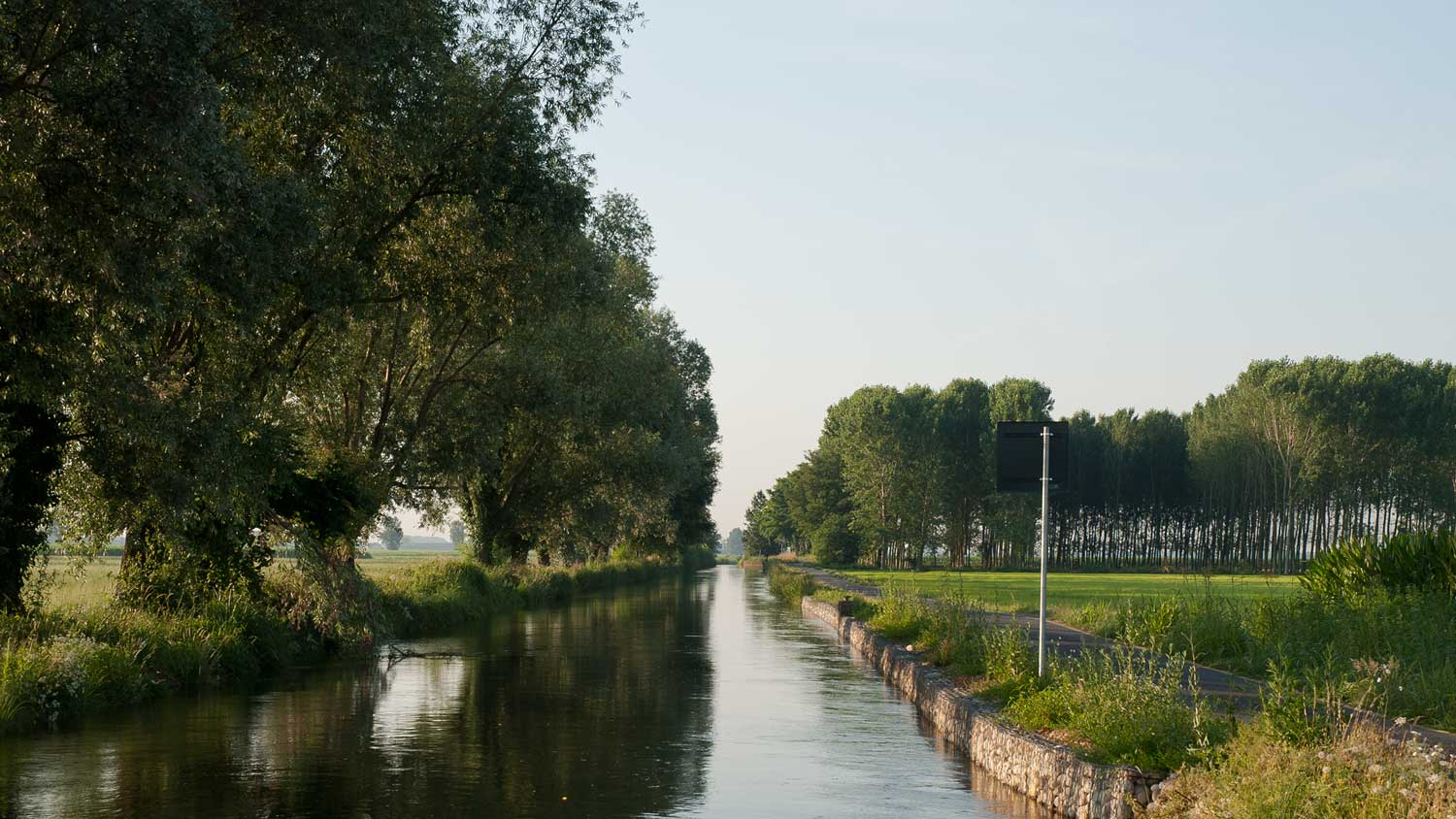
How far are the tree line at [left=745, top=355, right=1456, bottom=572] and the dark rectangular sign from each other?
89.5 m

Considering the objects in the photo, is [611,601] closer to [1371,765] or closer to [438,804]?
[438,804]

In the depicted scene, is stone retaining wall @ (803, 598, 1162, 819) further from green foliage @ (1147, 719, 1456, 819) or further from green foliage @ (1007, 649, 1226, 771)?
green foliage @ (1147, 719, 1456, 819)

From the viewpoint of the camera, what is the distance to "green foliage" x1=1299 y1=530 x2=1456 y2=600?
25.0m

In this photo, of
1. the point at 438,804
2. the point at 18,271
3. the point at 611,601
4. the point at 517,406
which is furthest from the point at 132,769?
the point at 611,601

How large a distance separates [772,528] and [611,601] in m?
124

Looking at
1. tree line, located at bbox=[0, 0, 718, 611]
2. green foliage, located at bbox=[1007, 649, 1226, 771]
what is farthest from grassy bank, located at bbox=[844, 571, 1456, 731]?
tree line, located at bbox=[0, 0, 718, 611]

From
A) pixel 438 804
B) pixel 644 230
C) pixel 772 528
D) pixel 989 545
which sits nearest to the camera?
pixel 438 804

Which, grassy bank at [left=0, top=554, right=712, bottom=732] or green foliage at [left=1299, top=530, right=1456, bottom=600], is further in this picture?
green foliage at [left=1299, top=530, right=1456, bottom=600]

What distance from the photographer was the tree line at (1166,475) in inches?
3994

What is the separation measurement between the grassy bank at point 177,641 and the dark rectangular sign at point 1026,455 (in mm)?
12626

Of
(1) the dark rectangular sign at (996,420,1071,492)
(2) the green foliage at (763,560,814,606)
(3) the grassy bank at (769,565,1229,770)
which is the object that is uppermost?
(1) the dark rectangular sign at (996,420,1071,492)

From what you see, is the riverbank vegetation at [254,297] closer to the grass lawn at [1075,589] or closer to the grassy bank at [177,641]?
the grassy bank at [177,641]

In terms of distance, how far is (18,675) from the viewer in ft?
55.4

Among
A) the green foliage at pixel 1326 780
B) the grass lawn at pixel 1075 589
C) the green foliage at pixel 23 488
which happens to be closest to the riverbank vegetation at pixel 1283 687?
the green foliage at pixel 1326 780
